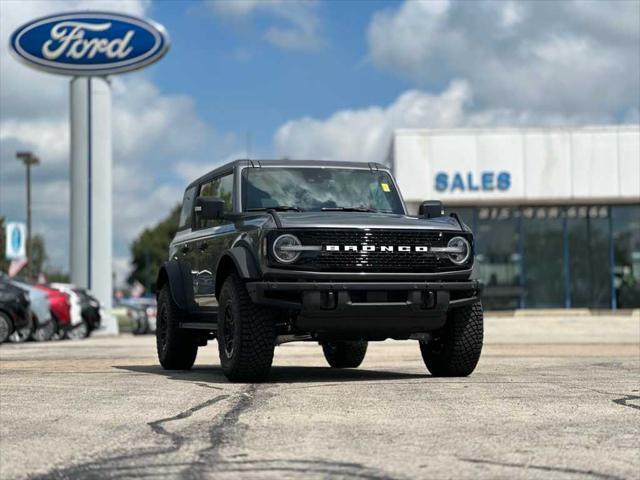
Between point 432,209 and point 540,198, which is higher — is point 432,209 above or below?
below

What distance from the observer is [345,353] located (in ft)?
41.9

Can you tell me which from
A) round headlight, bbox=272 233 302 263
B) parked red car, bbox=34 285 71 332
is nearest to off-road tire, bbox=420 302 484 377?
round headlight, bbox=272 233 302 263

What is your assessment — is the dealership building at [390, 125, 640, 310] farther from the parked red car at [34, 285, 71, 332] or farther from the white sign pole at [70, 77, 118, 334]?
the parked red car at [34, 285, 71, 332]

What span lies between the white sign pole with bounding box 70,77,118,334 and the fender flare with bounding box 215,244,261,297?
28470 millimetres

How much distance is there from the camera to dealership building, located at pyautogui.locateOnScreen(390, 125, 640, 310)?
1513 inches

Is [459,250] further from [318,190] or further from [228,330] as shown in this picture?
[228,330]

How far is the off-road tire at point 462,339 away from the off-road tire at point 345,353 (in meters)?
2.27

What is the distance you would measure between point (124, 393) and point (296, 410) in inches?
72.4

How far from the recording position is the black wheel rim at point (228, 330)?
9758 mm

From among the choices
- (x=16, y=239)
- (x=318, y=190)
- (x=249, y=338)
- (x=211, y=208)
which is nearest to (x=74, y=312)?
(x=318, y=190)

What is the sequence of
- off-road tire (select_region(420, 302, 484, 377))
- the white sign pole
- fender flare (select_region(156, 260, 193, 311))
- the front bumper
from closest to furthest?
the front bumper < off-road tire (select_region(420, 302, 484, 377)) < fender flare (select_region(156, 260, 193, 311)) < the white sign pole

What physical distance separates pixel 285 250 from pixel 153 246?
108m

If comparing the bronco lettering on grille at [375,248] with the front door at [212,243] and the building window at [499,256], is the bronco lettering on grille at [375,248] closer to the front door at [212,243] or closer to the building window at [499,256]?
the front door at [212,243]

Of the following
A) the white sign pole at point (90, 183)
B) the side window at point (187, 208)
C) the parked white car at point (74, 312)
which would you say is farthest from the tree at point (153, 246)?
the side window at point (187, 208)
